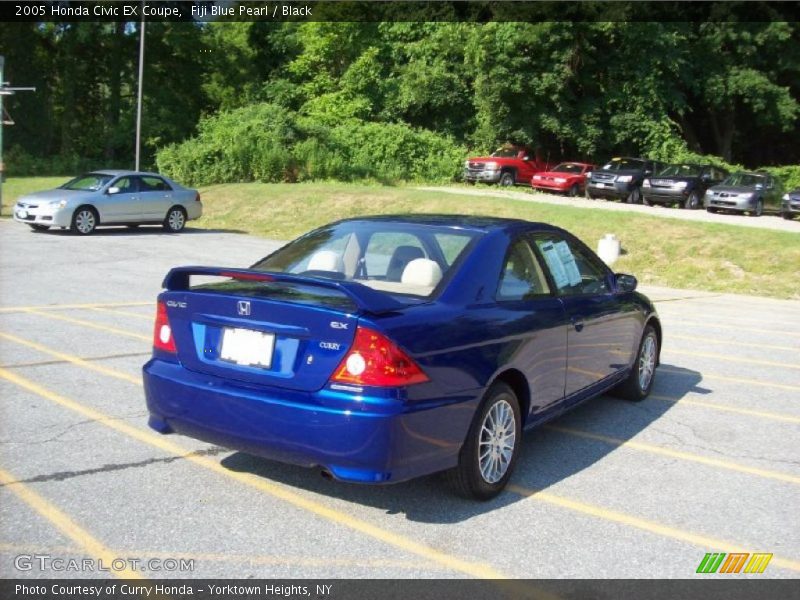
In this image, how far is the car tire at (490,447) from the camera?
4305 mm

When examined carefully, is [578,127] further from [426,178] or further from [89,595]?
[89,595]

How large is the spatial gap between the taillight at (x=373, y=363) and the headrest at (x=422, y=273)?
75 cm

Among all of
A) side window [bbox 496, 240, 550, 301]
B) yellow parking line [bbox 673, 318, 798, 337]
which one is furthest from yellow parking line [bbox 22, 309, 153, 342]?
yellow parking line [bbox 673, 318, 798, 337]

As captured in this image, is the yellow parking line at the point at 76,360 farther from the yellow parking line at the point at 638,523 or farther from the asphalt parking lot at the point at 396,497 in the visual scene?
the yellow parking line at the point at 638,523

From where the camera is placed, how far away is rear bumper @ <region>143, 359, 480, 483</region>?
3807 millimetres

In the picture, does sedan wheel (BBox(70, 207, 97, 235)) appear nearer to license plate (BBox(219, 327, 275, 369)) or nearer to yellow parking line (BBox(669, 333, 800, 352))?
yellow parking line (BBox(669, 333, 800, 352))

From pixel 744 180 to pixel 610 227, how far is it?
1098 centimetres

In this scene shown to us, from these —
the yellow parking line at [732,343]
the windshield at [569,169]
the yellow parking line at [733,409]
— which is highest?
the windshield at [569,169]

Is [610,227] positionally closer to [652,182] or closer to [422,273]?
[652,182]

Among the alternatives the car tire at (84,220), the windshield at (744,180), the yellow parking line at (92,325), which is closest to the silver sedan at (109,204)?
the car tire at (84,220)

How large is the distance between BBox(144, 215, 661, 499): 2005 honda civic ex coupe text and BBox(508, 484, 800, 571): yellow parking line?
0.21m

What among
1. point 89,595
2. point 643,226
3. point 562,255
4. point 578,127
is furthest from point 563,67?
point 89,595

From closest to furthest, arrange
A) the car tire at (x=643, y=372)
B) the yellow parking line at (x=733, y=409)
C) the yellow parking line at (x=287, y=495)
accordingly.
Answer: the yellow parking line at (x=287, y=495), the yellow parking line at (x=733, y=409), the car tire at (x=643, y=372)

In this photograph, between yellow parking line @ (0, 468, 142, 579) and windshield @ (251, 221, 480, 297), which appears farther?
windshield @ (251, 221, 480, 297)
